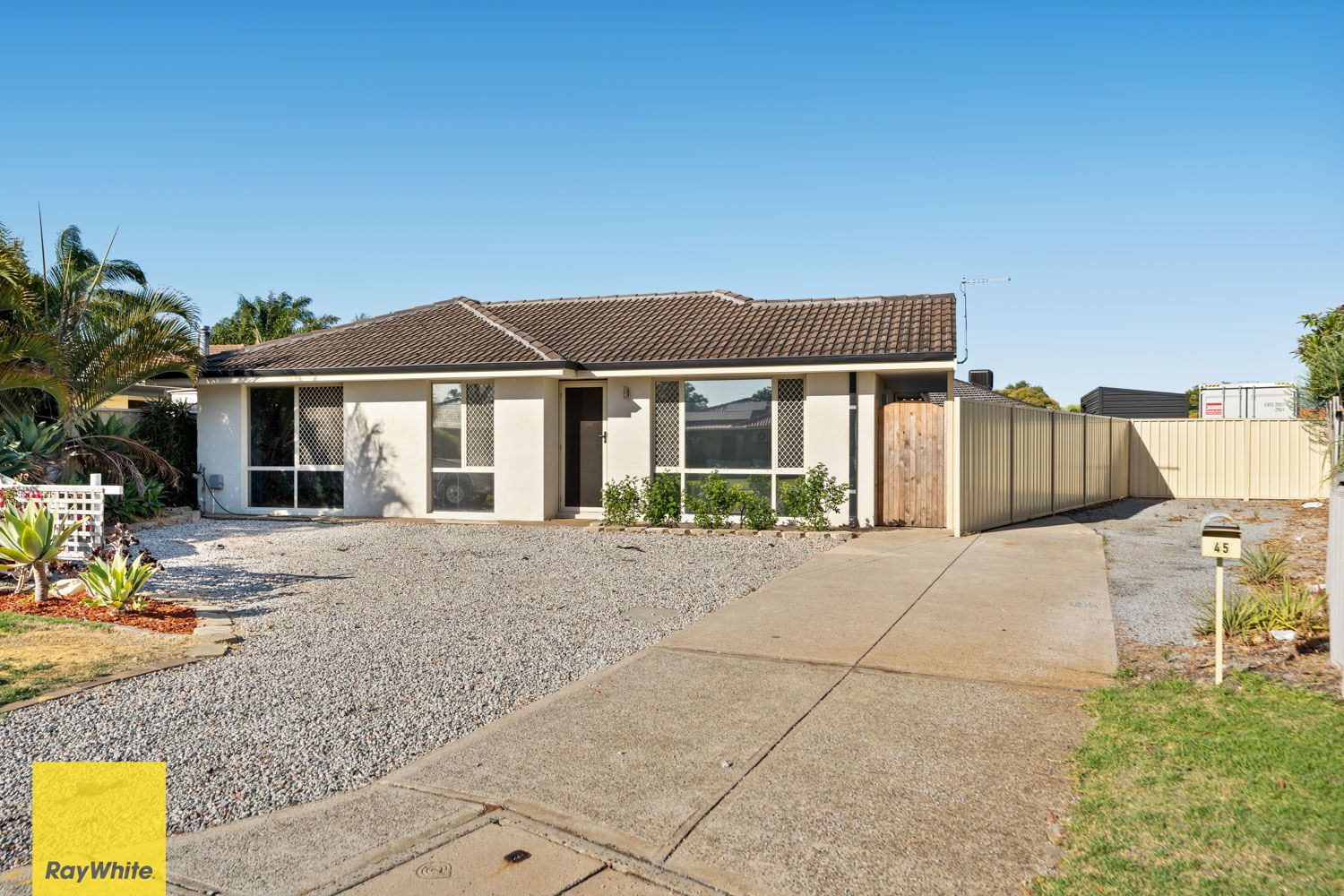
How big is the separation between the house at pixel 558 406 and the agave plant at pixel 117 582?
735 centimetres

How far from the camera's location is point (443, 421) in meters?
15.4

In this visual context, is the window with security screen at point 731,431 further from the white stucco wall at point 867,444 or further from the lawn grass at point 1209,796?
the lawn grass at point 1209,796

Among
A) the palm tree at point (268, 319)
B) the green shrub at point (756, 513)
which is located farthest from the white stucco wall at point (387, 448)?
the palm tree at point (268, 319)

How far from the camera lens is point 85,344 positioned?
13898mm

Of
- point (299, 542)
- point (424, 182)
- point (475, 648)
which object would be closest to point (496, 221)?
point (424, 182)

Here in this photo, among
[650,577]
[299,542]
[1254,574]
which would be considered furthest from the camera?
[299,542]

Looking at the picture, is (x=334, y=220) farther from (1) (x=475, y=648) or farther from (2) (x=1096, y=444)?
(2) (x=1096, y=444)

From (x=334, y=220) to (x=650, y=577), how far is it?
43.3 feet

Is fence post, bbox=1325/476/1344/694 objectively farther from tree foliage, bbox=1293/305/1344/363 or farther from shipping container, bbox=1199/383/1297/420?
shipping container, bbox=1199/383/1297/420

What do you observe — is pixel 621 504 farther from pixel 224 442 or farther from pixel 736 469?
pixel 224 442

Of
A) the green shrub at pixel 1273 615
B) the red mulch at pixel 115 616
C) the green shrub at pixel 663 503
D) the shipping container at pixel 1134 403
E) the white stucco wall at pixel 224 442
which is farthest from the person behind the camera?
the shipping container at pixel 1134 403

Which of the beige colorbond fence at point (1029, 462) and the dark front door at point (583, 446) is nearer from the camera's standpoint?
the beige colorbond fence at point (1029, 462)

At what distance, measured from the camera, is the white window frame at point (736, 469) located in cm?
1404

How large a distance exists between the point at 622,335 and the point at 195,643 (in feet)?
34.8
